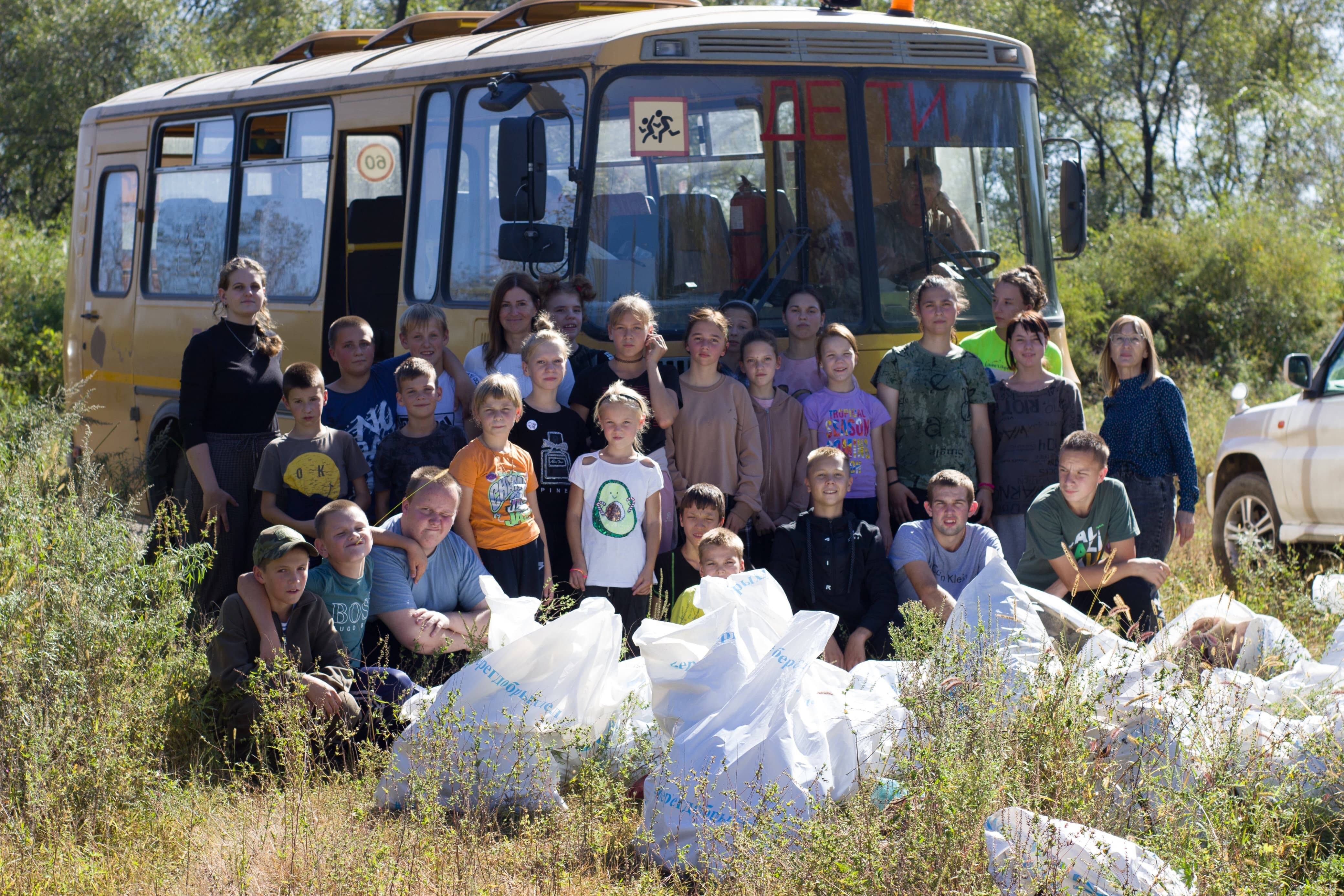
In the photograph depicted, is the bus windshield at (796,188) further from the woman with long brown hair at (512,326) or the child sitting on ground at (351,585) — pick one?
the child sitting on ground at (351,585)

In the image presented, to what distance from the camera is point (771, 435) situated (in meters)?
6.57

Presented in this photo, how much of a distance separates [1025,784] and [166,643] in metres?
3.22

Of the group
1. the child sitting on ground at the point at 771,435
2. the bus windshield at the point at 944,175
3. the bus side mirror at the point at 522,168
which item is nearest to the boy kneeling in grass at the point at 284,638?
the child sitting on ground at the point at 771,435

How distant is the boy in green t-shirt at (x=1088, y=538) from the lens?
585 cm

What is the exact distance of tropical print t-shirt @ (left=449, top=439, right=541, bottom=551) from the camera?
588 centimetres

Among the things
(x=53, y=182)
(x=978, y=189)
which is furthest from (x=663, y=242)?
(x=53, y=182)

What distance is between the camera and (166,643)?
539 centimetres

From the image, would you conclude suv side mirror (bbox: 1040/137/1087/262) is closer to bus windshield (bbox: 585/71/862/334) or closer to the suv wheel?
bus windshield (bbox: 585/71/862/334)

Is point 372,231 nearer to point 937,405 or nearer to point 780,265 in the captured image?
point 780,265

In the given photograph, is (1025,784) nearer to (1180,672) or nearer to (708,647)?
(1180,672)

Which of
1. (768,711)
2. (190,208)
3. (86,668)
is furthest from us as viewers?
(190,208)

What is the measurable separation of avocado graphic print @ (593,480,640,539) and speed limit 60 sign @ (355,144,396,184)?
3374 mm

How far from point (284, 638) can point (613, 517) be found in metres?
1.55

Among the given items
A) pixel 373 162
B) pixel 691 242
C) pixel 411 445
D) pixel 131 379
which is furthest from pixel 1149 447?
pixel 131 379
